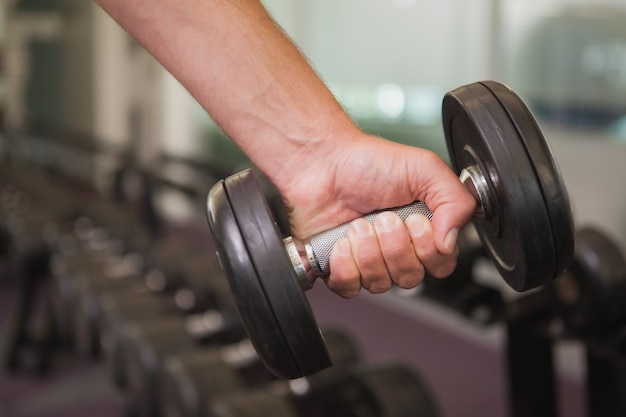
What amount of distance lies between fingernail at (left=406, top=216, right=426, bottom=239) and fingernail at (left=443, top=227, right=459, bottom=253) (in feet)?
0.07

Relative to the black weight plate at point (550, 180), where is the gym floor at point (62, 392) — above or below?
below

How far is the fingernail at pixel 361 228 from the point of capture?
660 mm

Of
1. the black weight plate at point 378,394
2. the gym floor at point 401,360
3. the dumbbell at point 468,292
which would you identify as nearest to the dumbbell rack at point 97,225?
the black weight plate at point 378,394

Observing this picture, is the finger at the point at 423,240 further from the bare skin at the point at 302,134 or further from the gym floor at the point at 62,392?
the gym floor at the point at 62,392

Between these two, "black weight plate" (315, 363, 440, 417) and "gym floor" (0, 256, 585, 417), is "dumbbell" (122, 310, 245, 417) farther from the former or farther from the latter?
"gym floor" (0, 256, 585, 417)

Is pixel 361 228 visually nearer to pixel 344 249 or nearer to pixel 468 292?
pixel 344 249

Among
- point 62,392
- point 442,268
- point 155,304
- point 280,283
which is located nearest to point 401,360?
point 155,304

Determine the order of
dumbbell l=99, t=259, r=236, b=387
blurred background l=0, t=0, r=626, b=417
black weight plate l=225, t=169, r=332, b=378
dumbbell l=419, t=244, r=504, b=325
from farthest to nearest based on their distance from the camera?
blurred background l=0, t=0, r=626, b=417
dumbbell l=99, t=259, r=236, b=387
dumbbell l=419, t=244, r=504, b=325
black weight plate l=225, t=169, r=332, b=378

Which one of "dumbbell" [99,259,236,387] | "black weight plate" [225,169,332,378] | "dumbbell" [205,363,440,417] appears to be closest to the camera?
"black weight plate" [225,169,332,378]

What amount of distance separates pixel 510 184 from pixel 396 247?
0.36 feet

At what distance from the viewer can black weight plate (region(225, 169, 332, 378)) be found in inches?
23.5

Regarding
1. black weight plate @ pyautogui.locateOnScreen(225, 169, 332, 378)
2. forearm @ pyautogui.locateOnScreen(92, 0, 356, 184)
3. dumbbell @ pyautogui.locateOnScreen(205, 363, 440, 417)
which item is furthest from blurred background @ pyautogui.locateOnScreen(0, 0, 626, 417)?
dumbbell @ pyautogui.locateOnScreen(205, 363, 440, 417)

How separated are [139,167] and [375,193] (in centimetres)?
301

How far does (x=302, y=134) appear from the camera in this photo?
69 centimetres
